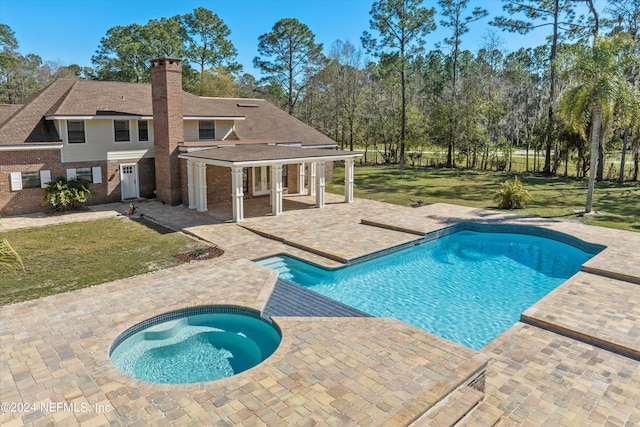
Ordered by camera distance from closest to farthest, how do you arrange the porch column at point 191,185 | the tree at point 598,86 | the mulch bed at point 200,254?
the mulch bed at point 200,254 < the tree at point 598,86 < the porch column at point 191,185

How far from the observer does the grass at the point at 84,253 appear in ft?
37.7

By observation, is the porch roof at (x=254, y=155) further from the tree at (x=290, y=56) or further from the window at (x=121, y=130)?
the tree at (x=290, y=56)

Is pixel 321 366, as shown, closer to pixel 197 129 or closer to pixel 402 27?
pixel 197 129

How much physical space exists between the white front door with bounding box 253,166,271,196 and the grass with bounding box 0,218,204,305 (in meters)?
7.27

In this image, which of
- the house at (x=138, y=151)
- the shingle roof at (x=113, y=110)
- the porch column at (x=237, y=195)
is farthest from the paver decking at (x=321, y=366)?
the shingle roof at (x=113, y=110)

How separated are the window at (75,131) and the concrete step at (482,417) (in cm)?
2035

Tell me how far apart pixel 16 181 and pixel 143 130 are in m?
6.08

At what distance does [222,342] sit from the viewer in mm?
9086

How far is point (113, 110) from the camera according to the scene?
69.8 ft

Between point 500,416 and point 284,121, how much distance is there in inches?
1008

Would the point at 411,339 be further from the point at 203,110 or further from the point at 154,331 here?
the point at 203,110

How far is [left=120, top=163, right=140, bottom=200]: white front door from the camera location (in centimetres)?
2200

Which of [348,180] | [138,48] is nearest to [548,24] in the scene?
[348,180]

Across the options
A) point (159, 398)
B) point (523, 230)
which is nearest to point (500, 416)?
point (159, 398)
